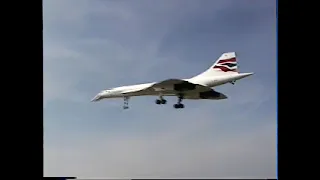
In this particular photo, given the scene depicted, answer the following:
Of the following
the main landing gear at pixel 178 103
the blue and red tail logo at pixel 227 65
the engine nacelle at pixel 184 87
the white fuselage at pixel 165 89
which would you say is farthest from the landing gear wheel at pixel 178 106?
the blue and red tail logo at pixel 227 65

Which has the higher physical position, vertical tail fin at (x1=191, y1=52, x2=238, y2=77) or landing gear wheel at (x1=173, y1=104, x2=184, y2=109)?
vertical tail fin at (x1=191, y1=52, x2=238, y2=77)

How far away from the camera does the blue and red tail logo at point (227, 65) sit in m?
4.39

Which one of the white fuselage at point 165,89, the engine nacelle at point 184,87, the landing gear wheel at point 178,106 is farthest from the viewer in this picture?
the engine nacelle at point 184,87

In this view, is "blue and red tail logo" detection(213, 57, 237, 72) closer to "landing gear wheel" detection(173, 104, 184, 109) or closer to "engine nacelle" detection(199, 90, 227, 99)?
"engine nacelle" detection(199, 90, 227, 99)

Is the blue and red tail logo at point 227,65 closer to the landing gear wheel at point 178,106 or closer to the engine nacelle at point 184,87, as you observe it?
the engine nacelle at point 184,87

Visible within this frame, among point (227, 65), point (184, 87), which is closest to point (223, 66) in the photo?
point (227, 65)

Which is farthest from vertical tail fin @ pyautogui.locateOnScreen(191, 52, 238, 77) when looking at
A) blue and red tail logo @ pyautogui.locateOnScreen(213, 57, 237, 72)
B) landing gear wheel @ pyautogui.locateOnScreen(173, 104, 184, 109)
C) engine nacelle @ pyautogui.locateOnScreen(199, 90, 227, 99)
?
landing gear wheel @ pyautogui.locateOnScreen(173, 104, 184, 109)

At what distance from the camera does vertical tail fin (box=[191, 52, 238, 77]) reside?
436cm

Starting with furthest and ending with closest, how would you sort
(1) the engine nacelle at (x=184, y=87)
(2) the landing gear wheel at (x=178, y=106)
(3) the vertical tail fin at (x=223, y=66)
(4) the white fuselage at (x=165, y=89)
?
(1) the engine nacelle at (x=184, y=87) → (4) the white fuselage at (x=165, y=89) → (3) the vertical tail fin at (x=223, y=66) → (2) the landing gear wheel at (x=178, y=106)

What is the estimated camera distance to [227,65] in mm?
4516

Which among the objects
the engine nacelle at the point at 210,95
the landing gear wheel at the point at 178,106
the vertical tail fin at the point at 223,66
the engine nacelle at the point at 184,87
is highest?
the vertical tail fin at the point at 223,66

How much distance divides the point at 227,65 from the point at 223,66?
8 cm
